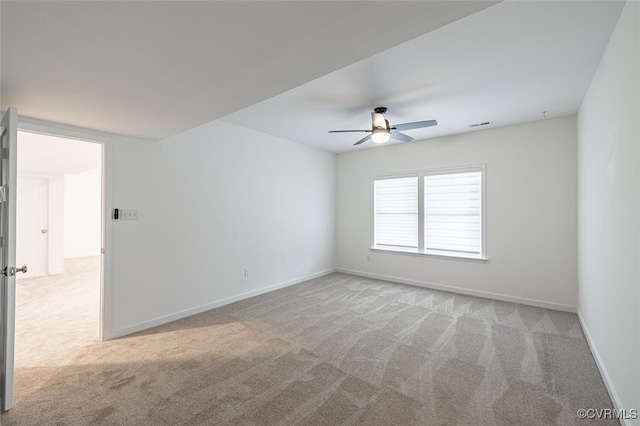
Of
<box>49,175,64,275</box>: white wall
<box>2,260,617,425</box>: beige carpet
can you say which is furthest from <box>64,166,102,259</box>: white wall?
<box>2,260,617,425</box>: beige carpet

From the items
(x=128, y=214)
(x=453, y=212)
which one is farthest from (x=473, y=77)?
(x=128, y=214)

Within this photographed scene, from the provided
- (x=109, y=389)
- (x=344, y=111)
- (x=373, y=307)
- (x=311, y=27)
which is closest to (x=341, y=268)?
(x=373, y=307)

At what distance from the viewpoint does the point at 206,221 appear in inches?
157

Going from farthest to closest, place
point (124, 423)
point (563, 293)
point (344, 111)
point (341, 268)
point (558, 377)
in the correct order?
point (341, 268), point (563, 293), point (344, 111), point (558, 377), point (124, 423)

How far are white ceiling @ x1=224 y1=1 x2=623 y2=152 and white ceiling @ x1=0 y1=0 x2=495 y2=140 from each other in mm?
905

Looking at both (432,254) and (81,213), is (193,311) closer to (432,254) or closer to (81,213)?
(432,254)

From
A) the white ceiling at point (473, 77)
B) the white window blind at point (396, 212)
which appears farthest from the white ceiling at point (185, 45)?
the white window blind at point (396, 212)

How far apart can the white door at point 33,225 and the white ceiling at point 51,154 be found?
306mm

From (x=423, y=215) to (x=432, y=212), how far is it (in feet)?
0.55

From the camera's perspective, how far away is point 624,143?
1841 millimetres

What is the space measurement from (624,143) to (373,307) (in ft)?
10.2

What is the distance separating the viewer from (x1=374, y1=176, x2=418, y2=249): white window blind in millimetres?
5340

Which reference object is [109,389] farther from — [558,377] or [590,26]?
[590,26]

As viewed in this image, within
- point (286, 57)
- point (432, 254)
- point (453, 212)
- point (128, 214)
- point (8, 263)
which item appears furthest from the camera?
point (432, 254)
